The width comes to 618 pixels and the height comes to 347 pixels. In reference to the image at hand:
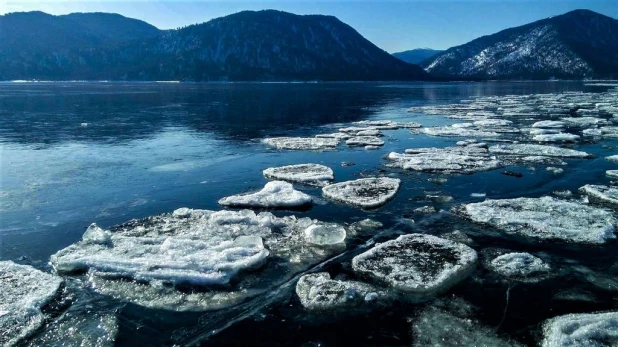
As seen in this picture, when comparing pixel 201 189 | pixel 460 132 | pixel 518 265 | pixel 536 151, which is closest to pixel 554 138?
pixel 536 151

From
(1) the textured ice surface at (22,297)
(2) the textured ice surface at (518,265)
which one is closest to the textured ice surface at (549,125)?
(2) the textured ice surface at (518,265)

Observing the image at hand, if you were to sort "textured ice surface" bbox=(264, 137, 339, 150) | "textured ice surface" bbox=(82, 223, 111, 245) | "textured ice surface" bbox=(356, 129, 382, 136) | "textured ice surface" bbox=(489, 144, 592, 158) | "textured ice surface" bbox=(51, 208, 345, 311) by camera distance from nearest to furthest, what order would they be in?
1. "textured ice surface" bbox=(51, 208, 345, 311)
2. "textured ice surface" bbox=(82, 223, 111, 245)
3. "textured ice surface" bbox=(489, 144, 592, 158)
4. "textured ice surface" bbox=(264, 137, 339, 150)
5. "textured ice surface" bbox=(356, 129, 382, 136)

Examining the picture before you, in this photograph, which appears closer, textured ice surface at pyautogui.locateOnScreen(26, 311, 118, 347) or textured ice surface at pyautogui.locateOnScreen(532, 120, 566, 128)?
textured ice surface at pyautogui.locateOnScreen(26, 311, 118, 347)

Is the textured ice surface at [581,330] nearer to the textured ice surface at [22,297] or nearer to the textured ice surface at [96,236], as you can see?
the textured ice surface at [22,297]

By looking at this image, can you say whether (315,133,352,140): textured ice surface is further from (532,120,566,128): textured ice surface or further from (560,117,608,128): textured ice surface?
(560,117,608,128): textured ice surface

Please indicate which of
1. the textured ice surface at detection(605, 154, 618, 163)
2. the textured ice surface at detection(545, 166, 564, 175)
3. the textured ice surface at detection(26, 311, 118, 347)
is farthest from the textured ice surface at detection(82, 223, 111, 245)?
the textured ice surface at detection(605, 154, 618, 163)

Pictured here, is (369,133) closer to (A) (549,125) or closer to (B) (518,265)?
(A) (549,125)

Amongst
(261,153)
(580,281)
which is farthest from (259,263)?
(261,153)
